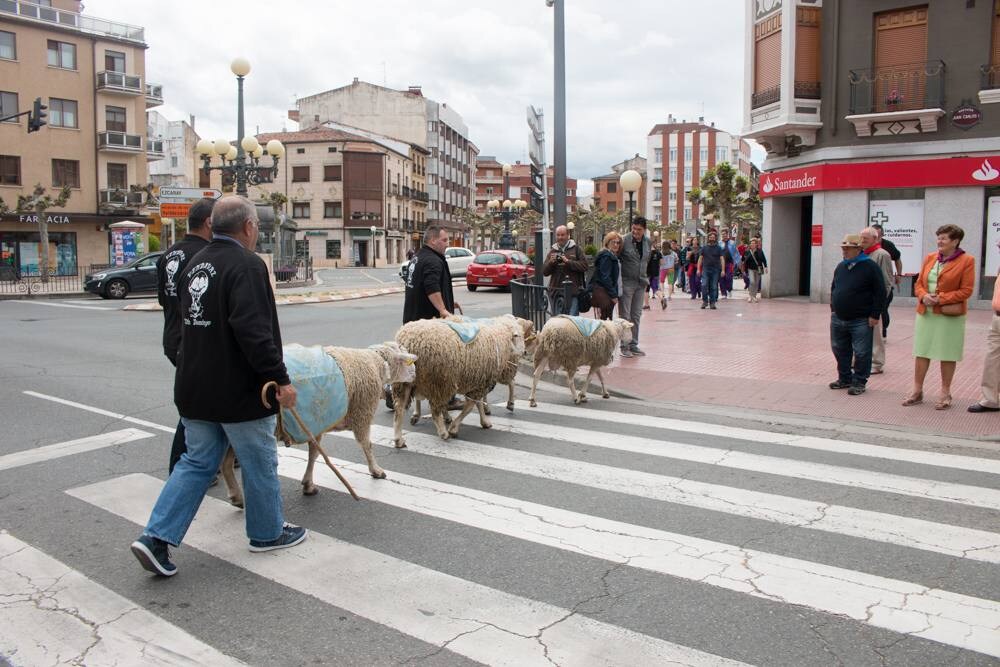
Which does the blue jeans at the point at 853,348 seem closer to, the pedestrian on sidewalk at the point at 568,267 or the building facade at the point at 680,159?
the pedestrian on sidewalk at the point at 568,267

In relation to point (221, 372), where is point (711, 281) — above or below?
above

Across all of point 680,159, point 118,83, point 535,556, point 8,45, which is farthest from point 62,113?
point 680,159

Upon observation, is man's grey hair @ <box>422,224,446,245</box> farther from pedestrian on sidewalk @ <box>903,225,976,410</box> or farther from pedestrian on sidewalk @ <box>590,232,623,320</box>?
pedestrian on sidewalk @ <box>903,225,976,410</box>

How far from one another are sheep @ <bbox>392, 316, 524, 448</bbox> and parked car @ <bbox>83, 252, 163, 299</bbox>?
22555 mm

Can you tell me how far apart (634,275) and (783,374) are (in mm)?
2552

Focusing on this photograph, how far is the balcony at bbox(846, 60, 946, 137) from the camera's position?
64.3 ft

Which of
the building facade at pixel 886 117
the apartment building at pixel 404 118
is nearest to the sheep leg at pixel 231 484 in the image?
the building facade at pixel 886 117

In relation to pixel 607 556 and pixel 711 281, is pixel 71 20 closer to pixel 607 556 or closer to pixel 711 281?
pixel 711 281

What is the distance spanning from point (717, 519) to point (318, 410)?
2600 millimetres

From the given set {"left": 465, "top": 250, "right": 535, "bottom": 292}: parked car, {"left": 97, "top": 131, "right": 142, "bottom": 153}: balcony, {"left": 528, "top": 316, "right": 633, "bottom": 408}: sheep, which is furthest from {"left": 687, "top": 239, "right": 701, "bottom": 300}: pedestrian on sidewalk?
{"left": 97, "top": 131, "right": 142, "bottom": 153}: balcony

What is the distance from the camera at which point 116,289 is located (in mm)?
27156

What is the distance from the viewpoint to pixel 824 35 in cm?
2144

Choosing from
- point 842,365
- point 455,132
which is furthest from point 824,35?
point 455,132

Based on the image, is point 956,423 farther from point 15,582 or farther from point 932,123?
point 932,123
